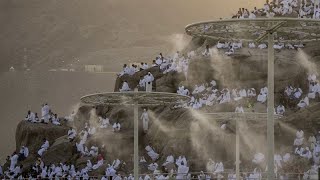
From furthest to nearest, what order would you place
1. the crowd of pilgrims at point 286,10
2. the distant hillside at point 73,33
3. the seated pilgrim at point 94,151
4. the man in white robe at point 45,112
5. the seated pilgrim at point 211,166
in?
the distant hillside at point 73,33 → the man in white robe at point 45,112 → the crowd of pilgrims at point 286,10 → the seated pilgrim at point 94,151 → the seated pilgrim at point 211,166

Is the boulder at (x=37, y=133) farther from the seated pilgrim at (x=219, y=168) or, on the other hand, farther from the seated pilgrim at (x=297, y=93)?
the seated pilgrim at (x=297, y=93)

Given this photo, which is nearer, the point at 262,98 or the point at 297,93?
the point at 262,98

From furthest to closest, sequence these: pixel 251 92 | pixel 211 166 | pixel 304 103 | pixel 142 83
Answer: pixel 142 83 → pixel 251 92 → pixel 304 103 → pixel 211 166

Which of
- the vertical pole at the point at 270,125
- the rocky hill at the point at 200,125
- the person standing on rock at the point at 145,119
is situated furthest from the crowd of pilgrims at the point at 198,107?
the vertical pole at the point at 270,125

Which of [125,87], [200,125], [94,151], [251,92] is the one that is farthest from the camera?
[125,87]

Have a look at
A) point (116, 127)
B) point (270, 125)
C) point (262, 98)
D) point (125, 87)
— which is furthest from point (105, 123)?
point (270, 125)

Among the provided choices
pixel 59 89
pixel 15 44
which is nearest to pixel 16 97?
pixel 59 89

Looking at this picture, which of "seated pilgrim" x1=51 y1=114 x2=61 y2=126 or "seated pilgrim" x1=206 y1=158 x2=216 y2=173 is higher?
"seated pilgrim" x1=51 y1=114 x2=61 y2=126

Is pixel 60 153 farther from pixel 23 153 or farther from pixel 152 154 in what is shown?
pixel 152 154

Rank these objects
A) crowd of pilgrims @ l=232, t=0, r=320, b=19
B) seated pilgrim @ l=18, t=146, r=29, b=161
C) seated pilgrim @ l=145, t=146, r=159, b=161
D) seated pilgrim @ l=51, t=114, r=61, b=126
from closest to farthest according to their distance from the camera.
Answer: seated pilgrim @ l=145, t=146, r=159, b=161 < crowd of pilgrims @ l=232, t=0, r=320, b=19 < seated pilgrim @ l=18, t=146, r=29, b=161 < seated pilgrim @ l=51, t=114, r=61, b=126

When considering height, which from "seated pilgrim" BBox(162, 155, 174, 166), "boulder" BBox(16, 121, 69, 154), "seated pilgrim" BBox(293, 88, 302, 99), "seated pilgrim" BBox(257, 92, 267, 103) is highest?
"seated pilgrim" BBox(293, 88, 302, 99)

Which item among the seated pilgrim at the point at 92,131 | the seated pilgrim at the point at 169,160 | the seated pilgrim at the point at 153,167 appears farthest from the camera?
the seated pilgrim at the point at 92,131

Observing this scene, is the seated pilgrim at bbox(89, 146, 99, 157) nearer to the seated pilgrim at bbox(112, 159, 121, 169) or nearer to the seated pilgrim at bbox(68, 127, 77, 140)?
the seated pilgrim at bbox(112, 159, 121, 169)

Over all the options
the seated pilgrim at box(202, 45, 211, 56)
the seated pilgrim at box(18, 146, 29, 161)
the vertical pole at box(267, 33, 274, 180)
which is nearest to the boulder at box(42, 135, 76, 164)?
the seated pilgrim at box(18, 146, 29, 161)
